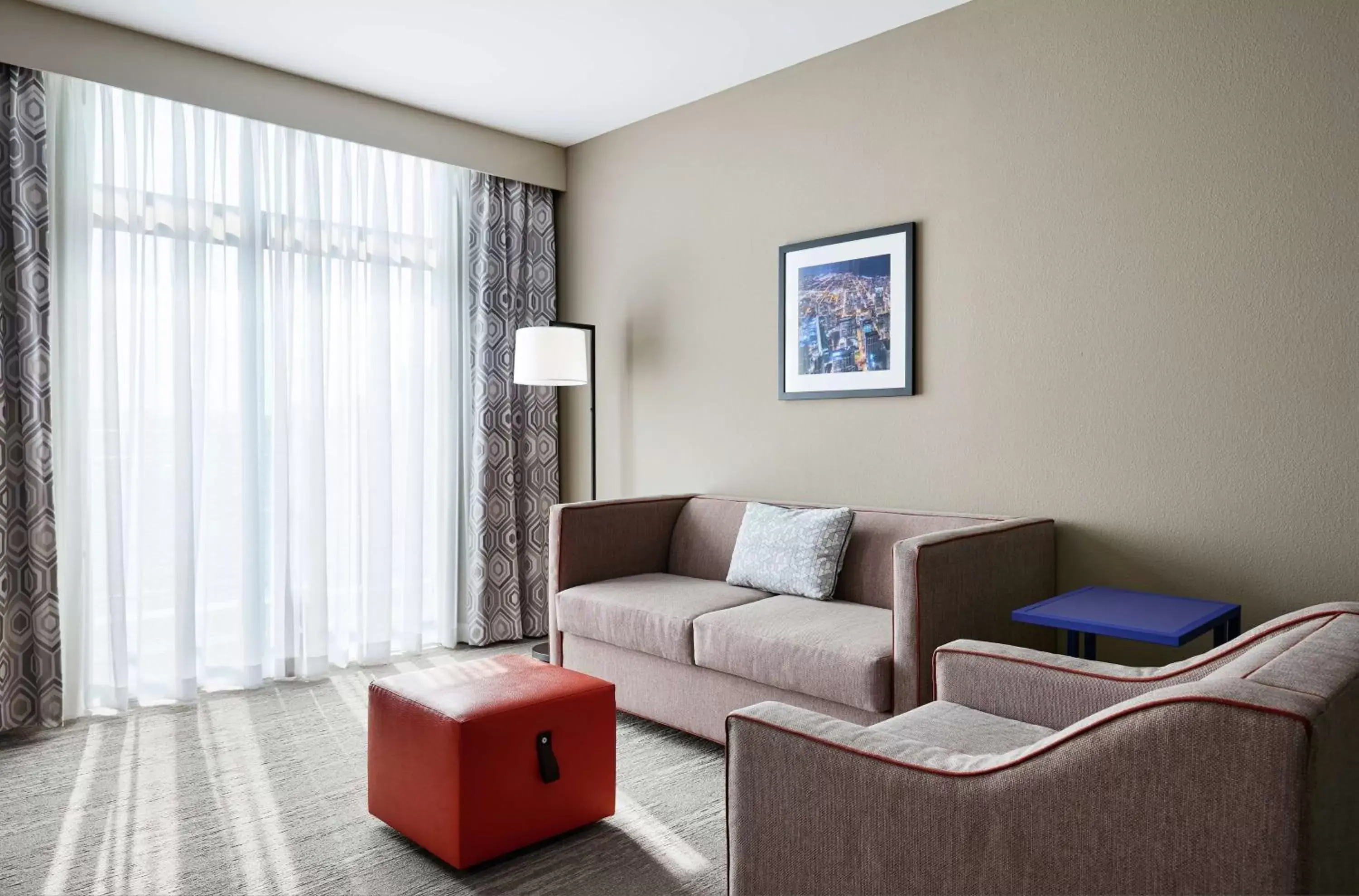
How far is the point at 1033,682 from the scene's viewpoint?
189 cm

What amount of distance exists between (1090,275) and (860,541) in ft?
3.96

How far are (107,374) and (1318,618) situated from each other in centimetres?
388

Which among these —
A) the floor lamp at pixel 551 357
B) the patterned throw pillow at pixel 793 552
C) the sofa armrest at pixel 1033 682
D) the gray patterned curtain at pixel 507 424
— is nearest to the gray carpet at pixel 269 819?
the patterned throw pillow at pixel 793 552

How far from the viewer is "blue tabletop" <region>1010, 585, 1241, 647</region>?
2.31 meters

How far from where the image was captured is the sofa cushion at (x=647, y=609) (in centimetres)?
314

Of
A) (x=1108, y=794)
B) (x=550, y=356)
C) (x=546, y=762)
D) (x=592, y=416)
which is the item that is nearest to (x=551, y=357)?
(x=550, y=356)

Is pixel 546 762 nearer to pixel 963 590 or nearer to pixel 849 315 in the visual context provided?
pixel 963 590

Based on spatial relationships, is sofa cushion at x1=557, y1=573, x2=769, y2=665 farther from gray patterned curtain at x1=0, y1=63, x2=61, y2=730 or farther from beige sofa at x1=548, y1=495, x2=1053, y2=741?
gray patterned curtain at x1=0, y1=63, x2=61, y2=730

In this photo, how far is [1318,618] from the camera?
161 cm

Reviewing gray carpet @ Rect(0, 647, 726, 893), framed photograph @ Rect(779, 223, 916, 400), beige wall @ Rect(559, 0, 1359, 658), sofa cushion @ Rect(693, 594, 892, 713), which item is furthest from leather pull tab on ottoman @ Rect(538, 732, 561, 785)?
framed photograph @ Rect(779, 223, 916, 400)

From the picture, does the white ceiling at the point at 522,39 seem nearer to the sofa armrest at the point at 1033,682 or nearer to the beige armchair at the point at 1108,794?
Answer: the sofa armrest at the point at 1033,682

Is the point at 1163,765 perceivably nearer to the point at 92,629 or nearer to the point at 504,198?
the point at 92,629

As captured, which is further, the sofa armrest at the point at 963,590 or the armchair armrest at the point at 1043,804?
the sofa armrest at the point at 963,590

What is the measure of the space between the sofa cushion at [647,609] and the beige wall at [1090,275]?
0.68 m
